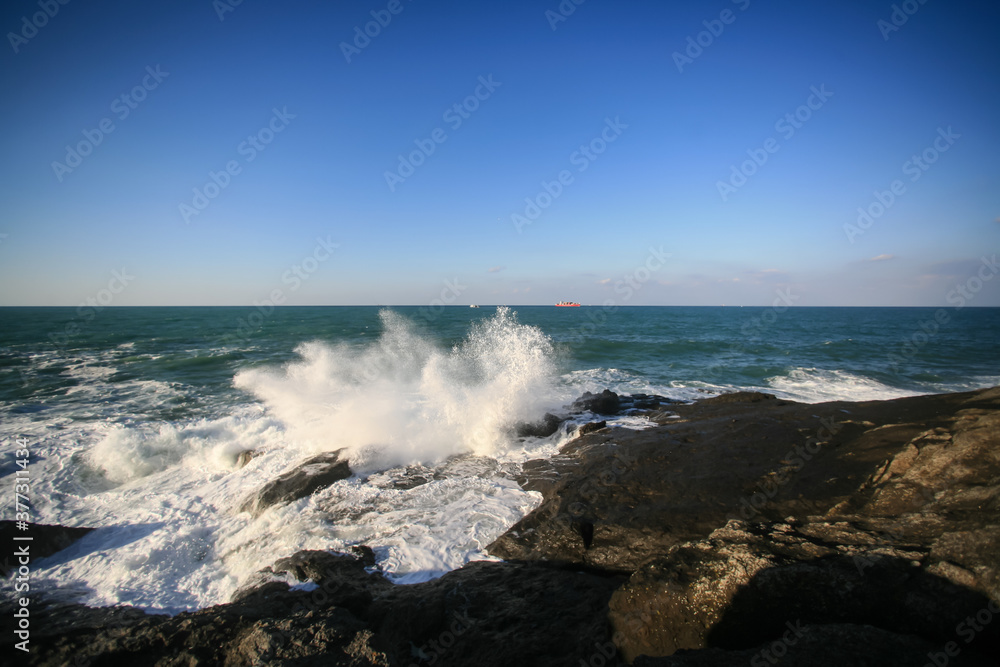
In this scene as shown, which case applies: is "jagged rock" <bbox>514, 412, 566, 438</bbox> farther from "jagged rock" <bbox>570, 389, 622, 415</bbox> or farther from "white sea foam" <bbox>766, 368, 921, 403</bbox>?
"white sea foam" <bbox>766, 368, 921, 403</bbox>

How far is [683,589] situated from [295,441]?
9018 millimetres

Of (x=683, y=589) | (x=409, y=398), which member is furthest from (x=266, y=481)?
(x=683, y=589)

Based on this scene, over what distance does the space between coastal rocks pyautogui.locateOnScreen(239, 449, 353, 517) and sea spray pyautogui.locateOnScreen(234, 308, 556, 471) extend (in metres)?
0.42

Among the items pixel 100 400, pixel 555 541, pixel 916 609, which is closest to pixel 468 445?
pixel 555 541

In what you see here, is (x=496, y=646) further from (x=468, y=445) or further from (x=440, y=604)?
(x=468, y=445)

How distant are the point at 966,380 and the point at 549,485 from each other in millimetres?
20227

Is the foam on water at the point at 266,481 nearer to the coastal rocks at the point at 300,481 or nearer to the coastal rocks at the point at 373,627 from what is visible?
the coastal rocks at the point at 300,481

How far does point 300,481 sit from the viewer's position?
7203mm

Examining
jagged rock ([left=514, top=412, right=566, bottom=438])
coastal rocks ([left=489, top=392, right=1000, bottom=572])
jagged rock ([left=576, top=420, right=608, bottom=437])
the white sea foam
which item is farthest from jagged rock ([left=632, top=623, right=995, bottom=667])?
the white sea foam

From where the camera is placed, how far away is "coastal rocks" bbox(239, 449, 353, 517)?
678cm

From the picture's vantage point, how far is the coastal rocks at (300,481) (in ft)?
22.2

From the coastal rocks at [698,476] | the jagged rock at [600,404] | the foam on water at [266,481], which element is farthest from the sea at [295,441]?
the coastal rocks at [698,476]

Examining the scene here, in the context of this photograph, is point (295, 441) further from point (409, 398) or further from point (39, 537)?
point (39, 537)

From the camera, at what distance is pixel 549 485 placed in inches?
273
